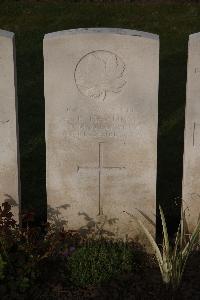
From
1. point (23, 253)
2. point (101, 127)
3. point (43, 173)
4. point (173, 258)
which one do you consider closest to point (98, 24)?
point (43, 173)

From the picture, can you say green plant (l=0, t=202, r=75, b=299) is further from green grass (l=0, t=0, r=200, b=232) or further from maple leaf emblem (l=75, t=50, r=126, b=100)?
maple leaf emblem (l=75, t=50, r=126, b=100)

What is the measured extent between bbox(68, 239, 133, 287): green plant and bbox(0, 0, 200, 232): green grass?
3.23ft

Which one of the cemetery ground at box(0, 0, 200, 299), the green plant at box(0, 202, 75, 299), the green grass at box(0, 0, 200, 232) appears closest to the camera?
the green plant at box(0, 202, 75, 299)

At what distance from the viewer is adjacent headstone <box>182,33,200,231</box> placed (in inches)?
201

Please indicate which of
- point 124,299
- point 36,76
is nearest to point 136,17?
point 36,76

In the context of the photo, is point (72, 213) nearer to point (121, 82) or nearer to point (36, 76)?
point (121, 82)

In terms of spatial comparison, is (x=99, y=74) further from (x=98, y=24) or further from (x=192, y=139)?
(x=98, y=24)

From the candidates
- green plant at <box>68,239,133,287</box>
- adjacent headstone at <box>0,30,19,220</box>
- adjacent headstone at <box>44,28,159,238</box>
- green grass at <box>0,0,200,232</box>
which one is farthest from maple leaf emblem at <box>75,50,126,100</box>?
green grass at <box>0,0,200,232</box>

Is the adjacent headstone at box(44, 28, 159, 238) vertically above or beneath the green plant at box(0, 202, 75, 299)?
above

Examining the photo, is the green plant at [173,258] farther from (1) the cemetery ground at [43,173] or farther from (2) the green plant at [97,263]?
(2) the green plant at [97,263]

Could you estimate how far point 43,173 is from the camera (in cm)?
734

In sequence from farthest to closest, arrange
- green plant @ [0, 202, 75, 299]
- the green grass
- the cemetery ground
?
the green grass
the cemetery ground
green plant @ [0, 202, 75, 299]

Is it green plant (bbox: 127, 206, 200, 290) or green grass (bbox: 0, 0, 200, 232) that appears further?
green grass (bbox: 0, 0, 200, 232)

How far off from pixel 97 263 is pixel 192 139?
1398 millimetres
